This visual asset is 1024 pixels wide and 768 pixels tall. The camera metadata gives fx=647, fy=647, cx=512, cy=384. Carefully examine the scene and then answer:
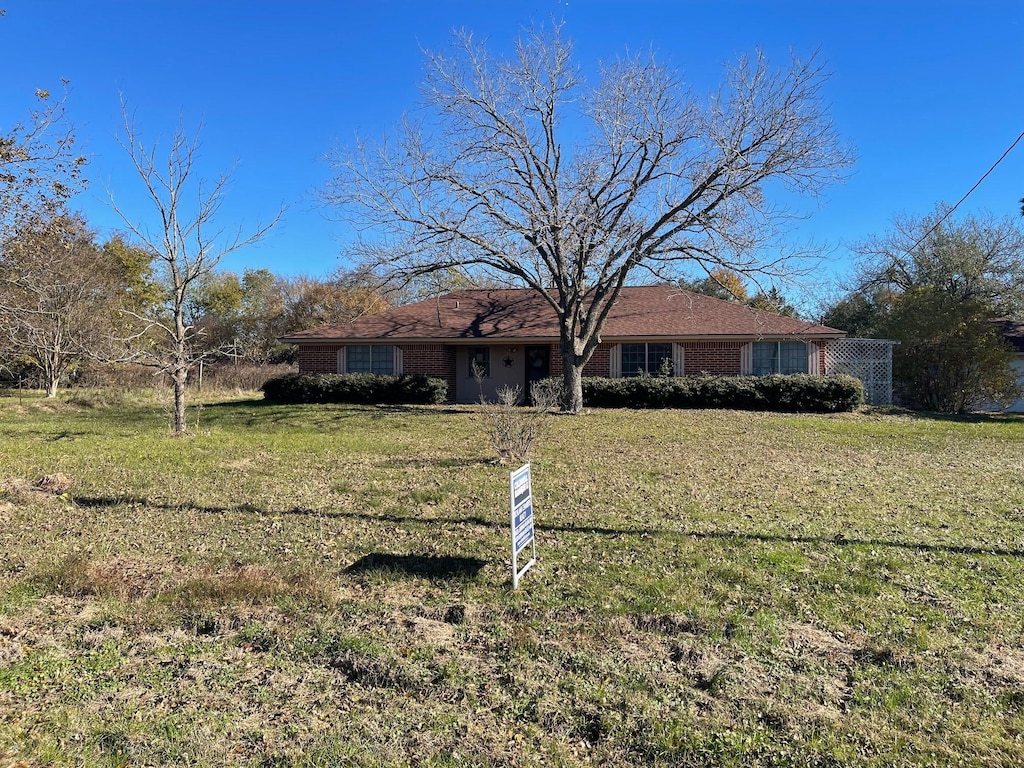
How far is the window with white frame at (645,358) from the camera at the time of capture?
1995 cm

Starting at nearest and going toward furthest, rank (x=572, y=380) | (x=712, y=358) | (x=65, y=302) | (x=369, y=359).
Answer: (x=572, y=380) → (x=712, y=358) → (x=369, y=359) → (x=65, y=302)

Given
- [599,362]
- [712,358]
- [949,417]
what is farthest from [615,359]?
[949,417]

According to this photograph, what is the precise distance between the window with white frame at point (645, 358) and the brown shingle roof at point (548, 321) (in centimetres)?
56

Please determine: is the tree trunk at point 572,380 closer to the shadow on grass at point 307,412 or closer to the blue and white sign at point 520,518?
the shadow on grass at point 307,412

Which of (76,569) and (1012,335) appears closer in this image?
(76,569)

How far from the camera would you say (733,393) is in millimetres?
17703

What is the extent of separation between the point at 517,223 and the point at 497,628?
41.8 feet

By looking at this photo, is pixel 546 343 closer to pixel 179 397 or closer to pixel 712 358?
pixel 712 358

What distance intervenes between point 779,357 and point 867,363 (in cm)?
281

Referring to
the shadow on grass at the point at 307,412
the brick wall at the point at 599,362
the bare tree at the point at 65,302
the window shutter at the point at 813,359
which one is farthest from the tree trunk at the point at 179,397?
the window shutter at the point at 813,359

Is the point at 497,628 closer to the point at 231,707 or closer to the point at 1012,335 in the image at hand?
the point at 231,707

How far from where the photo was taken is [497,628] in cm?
409

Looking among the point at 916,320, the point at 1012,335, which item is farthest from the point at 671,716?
the point at 1012,335

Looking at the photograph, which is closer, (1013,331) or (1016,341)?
(1016,341)
